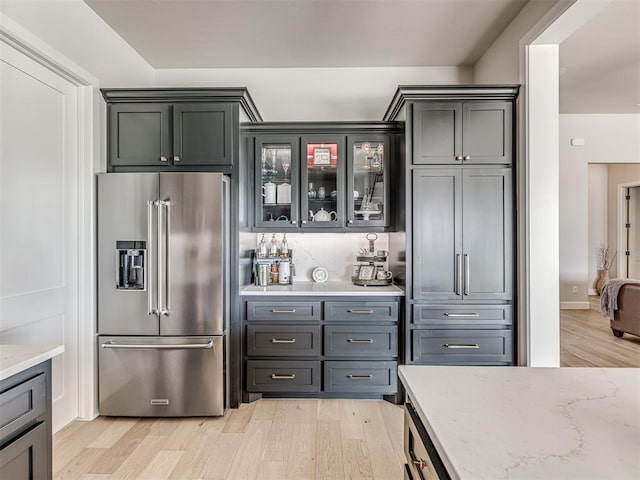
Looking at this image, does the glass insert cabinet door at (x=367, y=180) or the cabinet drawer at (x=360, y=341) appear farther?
the glass insert cabinet door at (x=367, y=180)

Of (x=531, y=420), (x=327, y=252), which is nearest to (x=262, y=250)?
(x=327, y=252)

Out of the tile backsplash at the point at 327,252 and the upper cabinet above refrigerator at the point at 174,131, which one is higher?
the upper cabinet above refrigerator at the point at 174,131

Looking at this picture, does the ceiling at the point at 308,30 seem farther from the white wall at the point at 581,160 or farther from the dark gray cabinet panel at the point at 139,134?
the white wall at the point at 581,160

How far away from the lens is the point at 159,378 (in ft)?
8.27

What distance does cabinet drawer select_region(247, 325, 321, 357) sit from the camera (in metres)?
2.77

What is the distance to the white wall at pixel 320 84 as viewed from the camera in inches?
136

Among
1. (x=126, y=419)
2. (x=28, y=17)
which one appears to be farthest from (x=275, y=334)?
(x=28, y=17)

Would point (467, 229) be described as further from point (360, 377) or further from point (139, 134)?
point (139, 134)

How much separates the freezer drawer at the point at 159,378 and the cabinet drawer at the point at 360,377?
846mm

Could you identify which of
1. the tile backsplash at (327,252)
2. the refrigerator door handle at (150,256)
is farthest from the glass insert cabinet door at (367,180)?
the refrigerator door handle at (150,256)

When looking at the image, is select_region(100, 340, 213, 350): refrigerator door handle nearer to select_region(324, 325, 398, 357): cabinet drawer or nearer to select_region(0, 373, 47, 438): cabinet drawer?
select_region(324, 325, 398, 357): cabinet drawer

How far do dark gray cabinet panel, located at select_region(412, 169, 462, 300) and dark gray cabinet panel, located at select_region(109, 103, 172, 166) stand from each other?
1954 mm

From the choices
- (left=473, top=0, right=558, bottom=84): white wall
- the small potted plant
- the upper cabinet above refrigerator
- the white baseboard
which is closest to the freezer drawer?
the upper cabinet above refrigerator

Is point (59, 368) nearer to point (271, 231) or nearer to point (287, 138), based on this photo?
point (271, 231)
